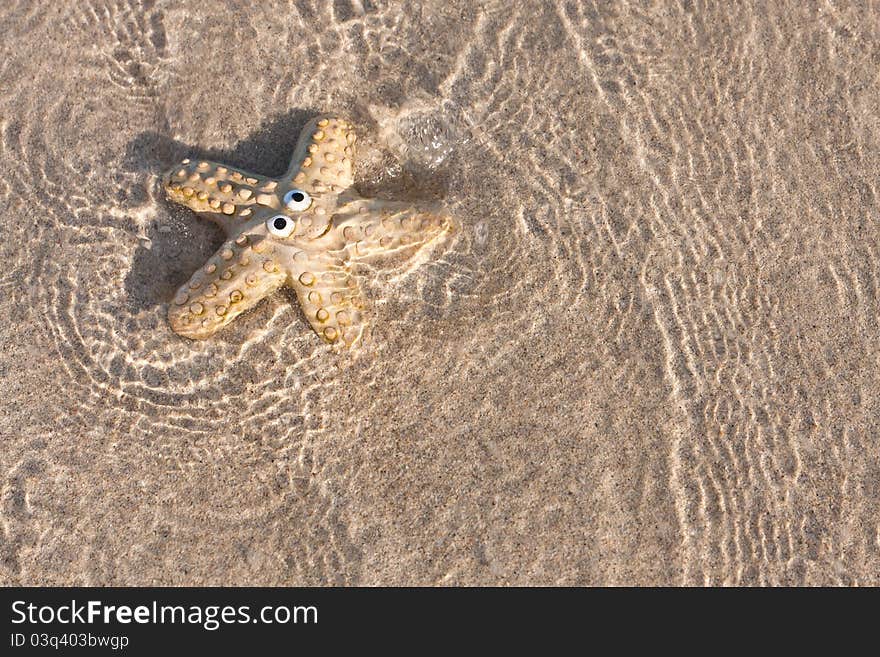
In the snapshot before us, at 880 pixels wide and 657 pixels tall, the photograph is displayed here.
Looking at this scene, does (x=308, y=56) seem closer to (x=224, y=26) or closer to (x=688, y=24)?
(x=224, y=26)

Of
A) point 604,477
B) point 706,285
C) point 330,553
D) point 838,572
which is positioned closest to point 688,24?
point 706,285

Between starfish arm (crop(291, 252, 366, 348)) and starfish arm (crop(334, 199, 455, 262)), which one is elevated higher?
starfish arm (crop(334, 199, 455, 262))

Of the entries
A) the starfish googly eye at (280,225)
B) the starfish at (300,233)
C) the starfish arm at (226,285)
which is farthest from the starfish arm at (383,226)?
the starfish arm at (226,285)

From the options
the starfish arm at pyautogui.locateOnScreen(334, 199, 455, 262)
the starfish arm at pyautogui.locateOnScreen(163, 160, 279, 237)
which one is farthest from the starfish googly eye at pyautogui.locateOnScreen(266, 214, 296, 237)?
the starfish arm at pyautogui.locateOnScreen(334, 199, 455, 262)

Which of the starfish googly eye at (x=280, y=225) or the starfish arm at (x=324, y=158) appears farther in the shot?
the starfish arm at (x=324, y=158)

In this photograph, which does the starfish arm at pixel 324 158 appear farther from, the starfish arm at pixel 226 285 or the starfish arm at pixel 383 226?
the starfish arm at pixel 226 285

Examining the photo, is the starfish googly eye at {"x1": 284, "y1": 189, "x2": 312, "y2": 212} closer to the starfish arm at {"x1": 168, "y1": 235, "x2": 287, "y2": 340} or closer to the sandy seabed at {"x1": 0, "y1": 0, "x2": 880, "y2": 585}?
the starfish arm at {"x1": 168, "y1": 235, "x2": 287, "y2": 340}

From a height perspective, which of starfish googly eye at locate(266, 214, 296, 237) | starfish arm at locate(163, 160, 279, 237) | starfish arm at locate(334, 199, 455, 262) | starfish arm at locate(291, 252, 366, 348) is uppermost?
starfish arm at locate(163, 160, 279, 237)
